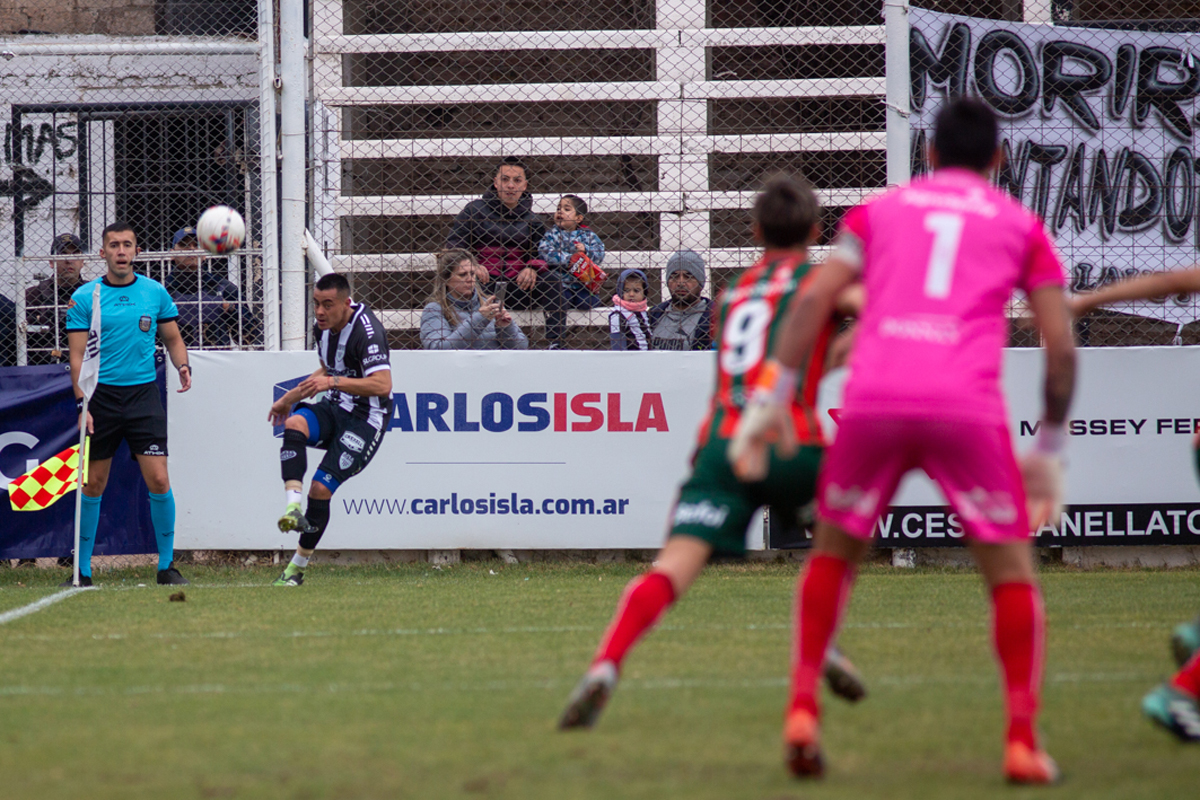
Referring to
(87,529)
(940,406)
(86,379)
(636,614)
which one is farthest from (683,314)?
(940,406)

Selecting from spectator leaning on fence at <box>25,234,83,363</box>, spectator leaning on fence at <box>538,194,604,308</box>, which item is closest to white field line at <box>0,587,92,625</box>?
spectator leaning on fence at <box>25,234,83,363</box>

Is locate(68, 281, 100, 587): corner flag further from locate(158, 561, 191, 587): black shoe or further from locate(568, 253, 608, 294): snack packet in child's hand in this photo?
locate(568, 253, 608, 294): snack packet in child's hand

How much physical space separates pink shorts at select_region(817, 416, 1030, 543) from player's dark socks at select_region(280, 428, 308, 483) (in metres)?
6.24

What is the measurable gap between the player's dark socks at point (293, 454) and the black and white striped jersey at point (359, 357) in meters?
0.38

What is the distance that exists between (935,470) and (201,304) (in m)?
8.98

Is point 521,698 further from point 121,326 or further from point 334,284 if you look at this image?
point 121,326

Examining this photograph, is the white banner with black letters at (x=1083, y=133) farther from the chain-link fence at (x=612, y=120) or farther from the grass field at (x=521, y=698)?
the grass field at (x=521, y=698)

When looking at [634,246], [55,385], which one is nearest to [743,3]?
[634,246]

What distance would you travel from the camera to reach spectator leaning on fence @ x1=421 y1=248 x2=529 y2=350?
1144cm

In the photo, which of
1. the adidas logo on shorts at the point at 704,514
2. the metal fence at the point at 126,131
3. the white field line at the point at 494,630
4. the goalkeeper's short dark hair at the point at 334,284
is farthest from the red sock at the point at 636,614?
the metal fence at the point at 126,131

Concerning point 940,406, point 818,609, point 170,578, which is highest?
point 940,406

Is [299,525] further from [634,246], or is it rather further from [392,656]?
[634,246]

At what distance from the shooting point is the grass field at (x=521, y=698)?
3904 mm

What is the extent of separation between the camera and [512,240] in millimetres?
11906
